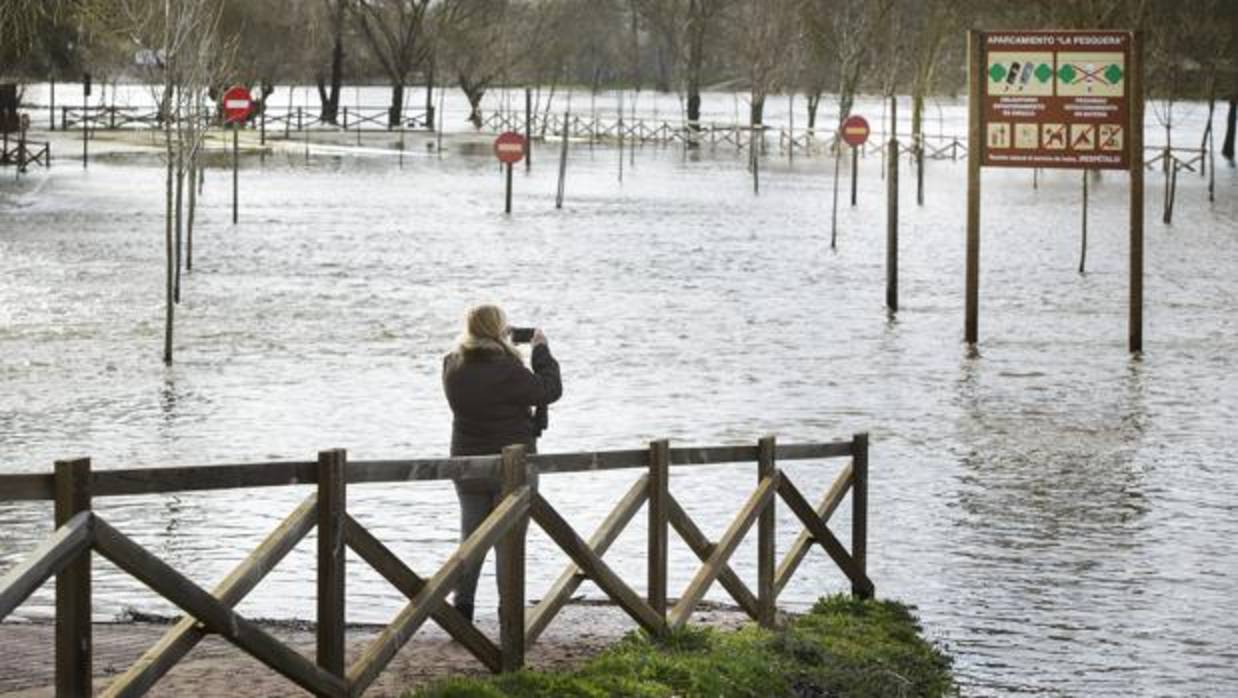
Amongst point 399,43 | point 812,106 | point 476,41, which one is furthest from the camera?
point 812,106

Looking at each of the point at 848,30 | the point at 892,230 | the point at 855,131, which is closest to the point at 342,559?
the point at 892,230

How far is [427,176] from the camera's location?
7856 centimetres

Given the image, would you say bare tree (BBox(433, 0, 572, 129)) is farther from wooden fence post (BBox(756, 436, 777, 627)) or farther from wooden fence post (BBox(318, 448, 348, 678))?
wooden fence post (BBox(318, 448, 348, 678))

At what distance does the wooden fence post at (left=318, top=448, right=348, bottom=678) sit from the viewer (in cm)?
930

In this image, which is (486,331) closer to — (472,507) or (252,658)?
(472,507)

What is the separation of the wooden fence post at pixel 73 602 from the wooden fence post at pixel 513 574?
89.5 inches

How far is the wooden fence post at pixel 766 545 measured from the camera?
1241 cm

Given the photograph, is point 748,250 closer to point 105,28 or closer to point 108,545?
point 105,28

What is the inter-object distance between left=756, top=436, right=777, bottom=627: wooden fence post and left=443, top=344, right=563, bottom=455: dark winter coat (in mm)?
1066

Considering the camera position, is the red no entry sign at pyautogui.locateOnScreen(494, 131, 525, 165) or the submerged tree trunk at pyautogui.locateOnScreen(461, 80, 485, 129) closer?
the red no entry sign at pyautogui.locateOnScreen(494, 131, 525, 165)

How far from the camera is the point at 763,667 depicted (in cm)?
1161

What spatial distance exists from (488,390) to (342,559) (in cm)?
266

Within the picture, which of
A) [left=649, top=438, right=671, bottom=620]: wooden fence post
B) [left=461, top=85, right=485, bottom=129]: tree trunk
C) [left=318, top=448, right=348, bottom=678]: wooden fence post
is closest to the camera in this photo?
[left=318, top=448, right=348, bottom=678]: wooden fence post

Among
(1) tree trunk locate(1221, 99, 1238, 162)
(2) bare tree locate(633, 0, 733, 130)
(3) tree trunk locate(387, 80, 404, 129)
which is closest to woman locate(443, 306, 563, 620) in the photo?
(1) tree trunk locate(1221, 99, 1238, 162)
